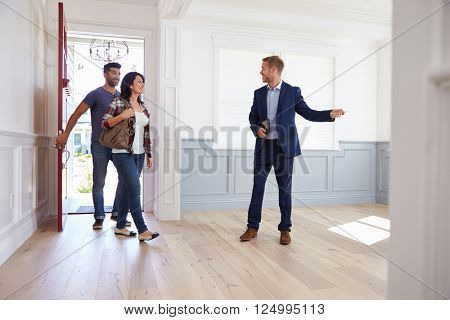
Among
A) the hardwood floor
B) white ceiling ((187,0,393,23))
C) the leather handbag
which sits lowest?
the hardwood floor

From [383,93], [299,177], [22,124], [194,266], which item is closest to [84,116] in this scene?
[22,124]

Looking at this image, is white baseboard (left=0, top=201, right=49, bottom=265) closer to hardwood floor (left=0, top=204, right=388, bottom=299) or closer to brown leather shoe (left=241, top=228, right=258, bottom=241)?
hardwood floor (left=0, top=204, right=388, bottom=299)

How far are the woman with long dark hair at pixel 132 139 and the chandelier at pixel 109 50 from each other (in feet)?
7.55

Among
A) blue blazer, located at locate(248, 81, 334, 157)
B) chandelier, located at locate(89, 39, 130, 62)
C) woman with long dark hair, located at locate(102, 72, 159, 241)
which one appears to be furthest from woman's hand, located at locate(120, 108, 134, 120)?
chandelier, located at locate(89, 39, 130, 62)

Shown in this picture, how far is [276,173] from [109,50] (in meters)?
3.17

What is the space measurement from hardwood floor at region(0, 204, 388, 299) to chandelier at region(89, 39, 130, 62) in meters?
2.51

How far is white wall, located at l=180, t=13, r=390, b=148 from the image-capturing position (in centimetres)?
386

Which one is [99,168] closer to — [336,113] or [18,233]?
[18,233]

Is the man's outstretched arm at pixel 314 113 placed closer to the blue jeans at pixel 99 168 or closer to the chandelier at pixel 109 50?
the blue jeans at pixel 99 168

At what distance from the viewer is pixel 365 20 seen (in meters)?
4.14

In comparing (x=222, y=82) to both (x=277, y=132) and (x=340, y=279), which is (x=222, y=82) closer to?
(x=277, y=132)

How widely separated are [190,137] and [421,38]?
132 inches
